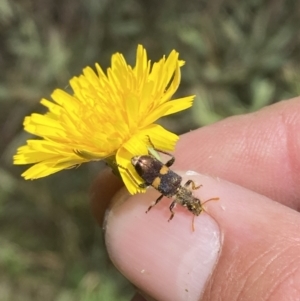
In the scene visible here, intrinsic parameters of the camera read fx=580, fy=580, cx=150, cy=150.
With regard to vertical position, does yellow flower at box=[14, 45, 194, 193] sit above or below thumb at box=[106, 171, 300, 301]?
above

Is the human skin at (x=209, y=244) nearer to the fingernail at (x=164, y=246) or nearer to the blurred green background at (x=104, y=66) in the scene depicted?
the fingernail at (x=164, y=246)

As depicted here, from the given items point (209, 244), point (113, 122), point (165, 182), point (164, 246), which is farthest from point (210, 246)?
point (113, 122)

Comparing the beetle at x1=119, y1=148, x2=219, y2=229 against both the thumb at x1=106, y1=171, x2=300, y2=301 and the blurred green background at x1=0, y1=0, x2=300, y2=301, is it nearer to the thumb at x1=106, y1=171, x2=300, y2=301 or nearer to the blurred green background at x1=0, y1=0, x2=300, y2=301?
the thumb at x1=106, y1=171, x2=300, y2=301

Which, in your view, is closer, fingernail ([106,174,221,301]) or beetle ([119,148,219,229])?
beetle ([119,148,219,229])

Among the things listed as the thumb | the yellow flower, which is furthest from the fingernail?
the yellow flower

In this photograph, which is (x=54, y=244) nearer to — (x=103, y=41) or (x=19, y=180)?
(x=19, y=180)

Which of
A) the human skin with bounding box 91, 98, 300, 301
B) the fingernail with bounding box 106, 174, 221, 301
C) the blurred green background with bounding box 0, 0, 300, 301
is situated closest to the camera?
the human skin with bounding box 91, 98, 300, 301

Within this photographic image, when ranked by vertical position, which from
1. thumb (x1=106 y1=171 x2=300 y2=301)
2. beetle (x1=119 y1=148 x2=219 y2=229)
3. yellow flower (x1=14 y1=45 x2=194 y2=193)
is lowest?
thumb (x1=106 y1=171 x2=300 y2=301)
